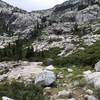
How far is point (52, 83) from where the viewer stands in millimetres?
18734

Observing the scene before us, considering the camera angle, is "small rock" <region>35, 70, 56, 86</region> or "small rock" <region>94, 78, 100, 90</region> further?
"small rock" <region>35, 70, 56, 86</region>

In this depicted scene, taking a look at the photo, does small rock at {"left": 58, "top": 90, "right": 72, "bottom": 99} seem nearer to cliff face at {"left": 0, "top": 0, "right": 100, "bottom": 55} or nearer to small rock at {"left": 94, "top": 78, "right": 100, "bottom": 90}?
small rock at {"left": 94, "top": 78, "right": 100, "bottom": 90}

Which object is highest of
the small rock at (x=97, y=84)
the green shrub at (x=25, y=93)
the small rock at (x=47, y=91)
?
the small rock at (x=97, y=84)

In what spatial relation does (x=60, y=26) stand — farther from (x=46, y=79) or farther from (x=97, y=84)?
(x=97, y=84)

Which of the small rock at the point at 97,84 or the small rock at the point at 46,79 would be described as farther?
the small rock at the point at 46,79

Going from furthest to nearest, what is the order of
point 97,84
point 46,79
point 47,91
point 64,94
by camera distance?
point 46,79
point 47,91
point 64,94
point 97,84

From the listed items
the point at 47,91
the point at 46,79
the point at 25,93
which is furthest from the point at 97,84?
the point at 46,79

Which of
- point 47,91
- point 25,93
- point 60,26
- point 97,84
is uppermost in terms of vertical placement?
point 60,26

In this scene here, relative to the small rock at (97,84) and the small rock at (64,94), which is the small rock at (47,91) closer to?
the small rock at (64,94)

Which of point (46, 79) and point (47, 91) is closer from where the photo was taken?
point (47, 91)

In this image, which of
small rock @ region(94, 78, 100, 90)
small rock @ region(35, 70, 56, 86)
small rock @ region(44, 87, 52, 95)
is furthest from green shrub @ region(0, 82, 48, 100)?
small rock @ region(94, 78, 100, 90)

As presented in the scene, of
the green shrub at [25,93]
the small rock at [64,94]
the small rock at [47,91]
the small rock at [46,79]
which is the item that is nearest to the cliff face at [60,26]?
the small rock at [46,79]

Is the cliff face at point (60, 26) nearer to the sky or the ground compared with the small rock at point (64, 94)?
nearer to the sky

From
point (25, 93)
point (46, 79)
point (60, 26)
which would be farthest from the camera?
point (60, 26)
